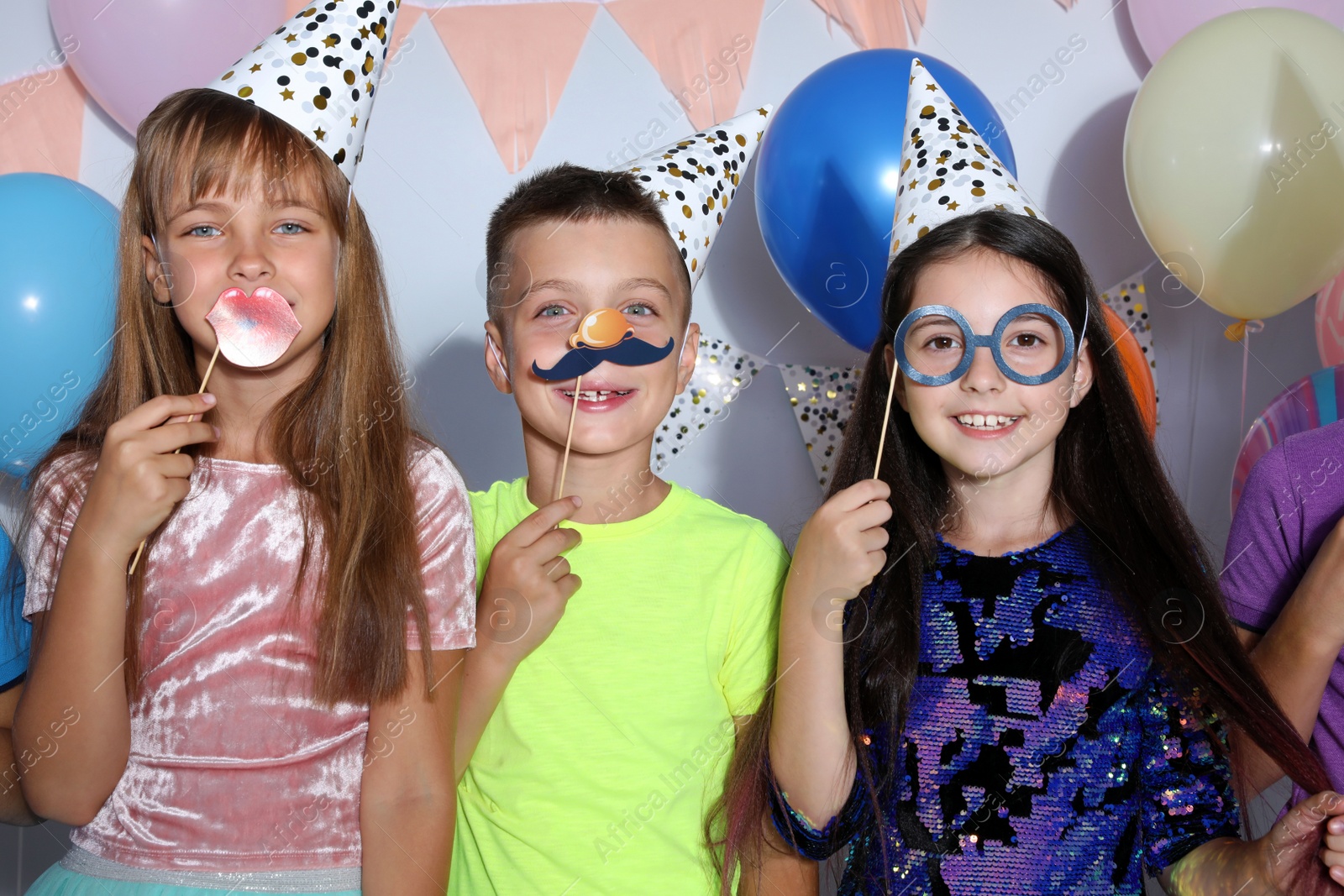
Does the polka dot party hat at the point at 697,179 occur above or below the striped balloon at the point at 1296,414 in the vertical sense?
above

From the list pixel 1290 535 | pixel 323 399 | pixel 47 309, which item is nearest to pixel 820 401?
pixel 1290 535

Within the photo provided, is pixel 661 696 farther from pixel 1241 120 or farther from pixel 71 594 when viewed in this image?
pixel 1241 120

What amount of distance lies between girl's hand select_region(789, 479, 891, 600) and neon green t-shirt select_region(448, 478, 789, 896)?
0.52ft

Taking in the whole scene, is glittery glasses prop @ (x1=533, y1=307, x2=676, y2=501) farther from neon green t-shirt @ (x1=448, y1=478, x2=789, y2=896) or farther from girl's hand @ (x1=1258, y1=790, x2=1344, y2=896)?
girl's hand @ (x1=1258, y1=790, x2=1344, y2=896)

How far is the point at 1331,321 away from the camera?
2.05 m

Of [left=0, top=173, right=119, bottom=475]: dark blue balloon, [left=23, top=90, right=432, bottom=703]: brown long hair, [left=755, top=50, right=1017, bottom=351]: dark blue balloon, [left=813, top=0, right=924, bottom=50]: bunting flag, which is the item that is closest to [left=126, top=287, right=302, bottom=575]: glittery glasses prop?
[left=23, top=90, right=432, bottom=703]: brown long hair

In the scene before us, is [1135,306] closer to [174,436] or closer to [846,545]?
[846,545]

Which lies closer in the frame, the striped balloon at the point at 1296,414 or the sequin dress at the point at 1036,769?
the sequin dress at the point at 1036,769

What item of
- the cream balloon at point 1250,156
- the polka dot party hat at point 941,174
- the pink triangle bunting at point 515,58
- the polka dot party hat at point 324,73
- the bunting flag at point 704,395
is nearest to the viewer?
the polka dot party hat at point 324,73

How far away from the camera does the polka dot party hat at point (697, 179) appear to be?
1.61m

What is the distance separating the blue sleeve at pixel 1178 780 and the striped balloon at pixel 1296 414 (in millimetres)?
469

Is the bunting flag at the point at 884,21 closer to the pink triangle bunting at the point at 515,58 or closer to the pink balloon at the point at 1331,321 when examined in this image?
the pink triangle bunting at the point at 515,58

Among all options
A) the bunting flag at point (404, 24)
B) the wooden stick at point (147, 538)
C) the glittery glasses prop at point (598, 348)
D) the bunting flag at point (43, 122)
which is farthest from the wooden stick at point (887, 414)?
the bunting flag at point (43, 122)

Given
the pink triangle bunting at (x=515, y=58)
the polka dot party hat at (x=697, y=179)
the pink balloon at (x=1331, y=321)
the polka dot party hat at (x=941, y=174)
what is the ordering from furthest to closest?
the pink triangle bunting at (x=515, y=58) < the pink balloon at (x=1331, y=321) < the polka dot party hat at (x=697, y=179) < the polka dot party hat at (x=941, y=174)
